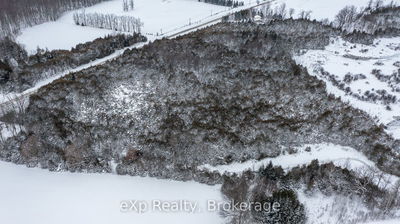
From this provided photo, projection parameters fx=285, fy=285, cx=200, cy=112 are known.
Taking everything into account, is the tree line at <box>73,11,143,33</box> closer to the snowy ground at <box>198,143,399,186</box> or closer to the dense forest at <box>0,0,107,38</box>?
the dense forest at <box>0,0,107,38</box>

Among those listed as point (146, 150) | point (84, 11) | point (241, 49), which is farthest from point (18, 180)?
point (84, 11)

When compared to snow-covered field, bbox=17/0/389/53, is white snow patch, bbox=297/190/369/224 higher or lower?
lower

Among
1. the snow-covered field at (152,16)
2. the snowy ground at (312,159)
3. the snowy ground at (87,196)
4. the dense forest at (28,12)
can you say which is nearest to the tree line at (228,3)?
the snow-covered field at (152,16)

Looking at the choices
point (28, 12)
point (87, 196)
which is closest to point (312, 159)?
point (87, 196)

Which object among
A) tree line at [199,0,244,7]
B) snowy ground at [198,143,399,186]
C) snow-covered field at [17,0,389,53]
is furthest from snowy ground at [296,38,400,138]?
tree line at [199,0,244,7]

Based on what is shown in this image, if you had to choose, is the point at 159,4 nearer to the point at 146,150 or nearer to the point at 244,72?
the point at 244,72

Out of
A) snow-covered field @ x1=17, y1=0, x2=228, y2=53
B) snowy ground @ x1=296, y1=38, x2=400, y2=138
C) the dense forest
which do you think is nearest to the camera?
snowy ground @ x1=296, y1=38, x2=400, y2=138
